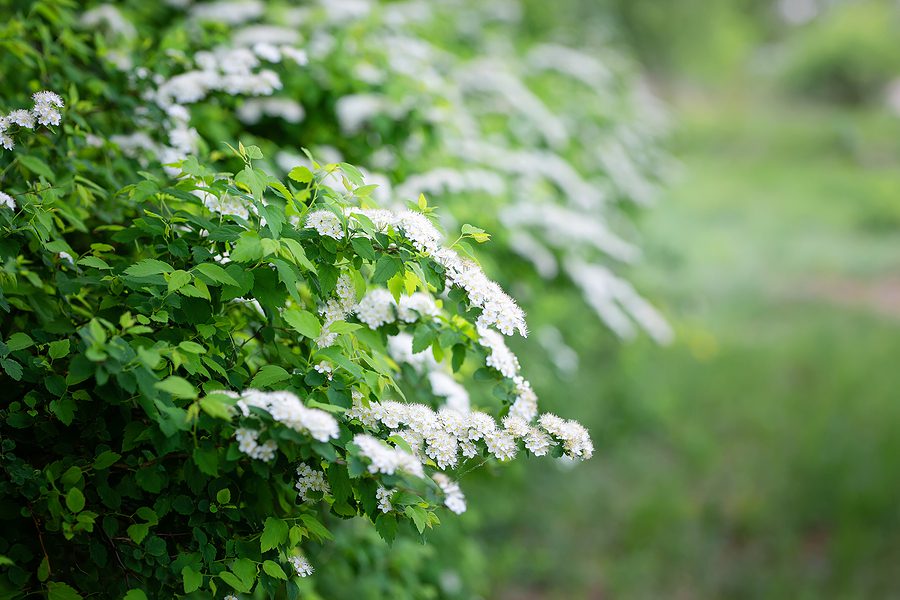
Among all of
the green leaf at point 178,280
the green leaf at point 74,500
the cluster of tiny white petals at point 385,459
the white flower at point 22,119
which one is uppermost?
the white flower at point 22,119

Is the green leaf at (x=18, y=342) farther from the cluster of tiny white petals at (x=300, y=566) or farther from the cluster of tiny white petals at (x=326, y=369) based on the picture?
the cluster of tiny white petals at (x=300, y=566)

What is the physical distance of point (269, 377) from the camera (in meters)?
1.27

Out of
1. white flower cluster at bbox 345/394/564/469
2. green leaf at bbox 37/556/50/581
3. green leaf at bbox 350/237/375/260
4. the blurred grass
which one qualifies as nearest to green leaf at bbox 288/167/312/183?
green leaf at bbox 350/237/375/260

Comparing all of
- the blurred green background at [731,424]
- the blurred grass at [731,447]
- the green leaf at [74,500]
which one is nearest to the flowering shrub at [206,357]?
the green leaf at [74,500]

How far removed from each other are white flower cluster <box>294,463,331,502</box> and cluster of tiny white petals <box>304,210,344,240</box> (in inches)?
16.1

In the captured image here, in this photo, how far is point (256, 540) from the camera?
1.26 m

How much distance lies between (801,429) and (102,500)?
4747mm

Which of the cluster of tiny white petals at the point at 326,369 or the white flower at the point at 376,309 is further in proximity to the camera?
the white flower at the point at 376,309

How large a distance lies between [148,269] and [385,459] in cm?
53

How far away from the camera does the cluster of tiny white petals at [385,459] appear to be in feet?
3.70

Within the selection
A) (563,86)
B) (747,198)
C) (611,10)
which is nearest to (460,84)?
(563,86)

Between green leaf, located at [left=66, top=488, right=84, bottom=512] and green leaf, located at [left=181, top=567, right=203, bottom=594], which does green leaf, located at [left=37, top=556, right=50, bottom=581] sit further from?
green leaf, located at [left=181, top=567, right=203, bottom=594]

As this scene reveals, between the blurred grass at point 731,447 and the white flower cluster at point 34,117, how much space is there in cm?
243

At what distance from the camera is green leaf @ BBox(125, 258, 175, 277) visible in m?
1.25
